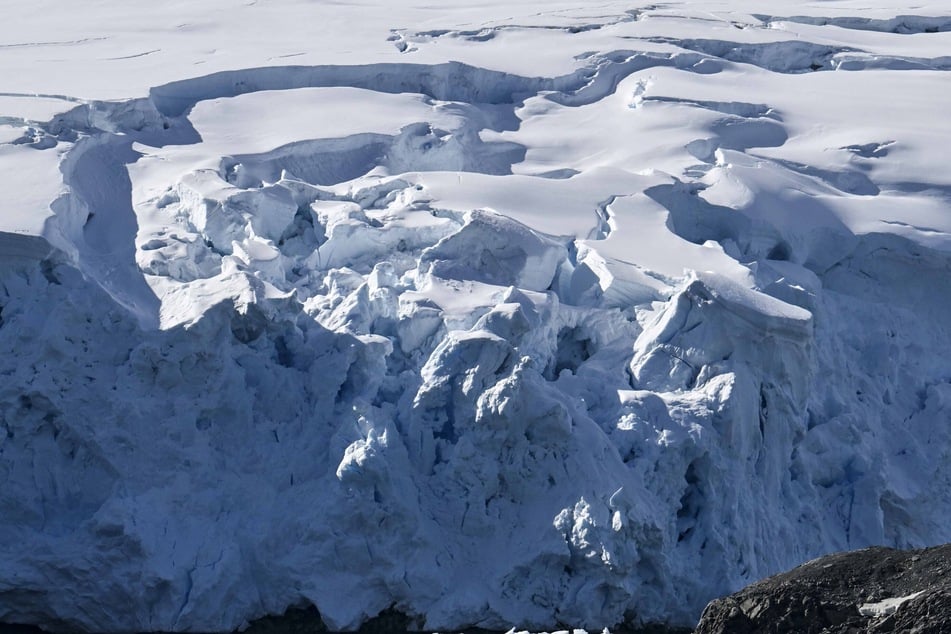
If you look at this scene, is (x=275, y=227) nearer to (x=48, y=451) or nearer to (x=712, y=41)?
(x=48, y=451)

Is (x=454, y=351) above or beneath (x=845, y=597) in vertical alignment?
beneath

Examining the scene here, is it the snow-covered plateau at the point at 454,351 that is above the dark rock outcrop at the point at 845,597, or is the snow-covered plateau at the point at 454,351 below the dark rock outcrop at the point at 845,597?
below

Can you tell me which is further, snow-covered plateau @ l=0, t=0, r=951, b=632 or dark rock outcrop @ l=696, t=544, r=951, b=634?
snow-covered plateau @ l=0, t=0, r=951, b=632

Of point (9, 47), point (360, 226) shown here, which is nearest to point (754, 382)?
point (360, 226)

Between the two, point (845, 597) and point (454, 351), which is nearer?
point (845, 597)

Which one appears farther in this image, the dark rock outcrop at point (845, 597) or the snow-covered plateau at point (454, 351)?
the snow-covered plateau at point (454, 351)
